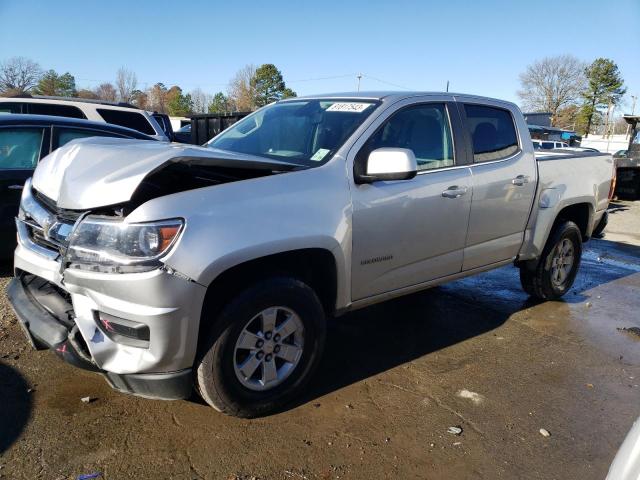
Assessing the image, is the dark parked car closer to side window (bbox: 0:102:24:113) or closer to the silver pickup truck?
the silver pickup truck

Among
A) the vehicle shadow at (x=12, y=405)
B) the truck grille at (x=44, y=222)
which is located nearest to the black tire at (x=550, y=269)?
the truck grille at (x=44, y=222)

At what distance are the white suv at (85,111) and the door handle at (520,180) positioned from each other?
714 cm

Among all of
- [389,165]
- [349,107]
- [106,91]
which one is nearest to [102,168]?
[389,165]

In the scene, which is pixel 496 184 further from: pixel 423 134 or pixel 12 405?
pixel 12 405

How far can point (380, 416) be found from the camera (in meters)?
3.01

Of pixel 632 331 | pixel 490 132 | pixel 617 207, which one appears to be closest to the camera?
pixel 490 132

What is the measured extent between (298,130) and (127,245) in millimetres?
1721

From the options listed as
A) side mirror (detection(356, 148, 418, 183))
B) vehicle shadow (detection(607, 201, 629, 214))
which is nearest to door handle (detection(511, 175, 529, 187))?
side mirror (detection(356, 148, 418, 183))

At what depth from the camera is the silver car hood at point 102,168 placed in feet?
8.07

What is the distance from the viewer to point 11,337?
3711 mm

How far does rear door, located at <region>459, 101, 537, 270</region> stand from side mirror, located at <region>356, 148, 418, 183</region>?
1.06 meters

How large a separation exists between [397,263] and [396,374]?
0.80 metres

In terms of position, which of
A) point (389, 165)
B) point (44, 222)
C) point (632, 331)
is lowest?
point (632, 331)

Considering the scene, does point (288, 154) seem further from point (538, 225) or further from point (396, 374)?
point (538, 225)
